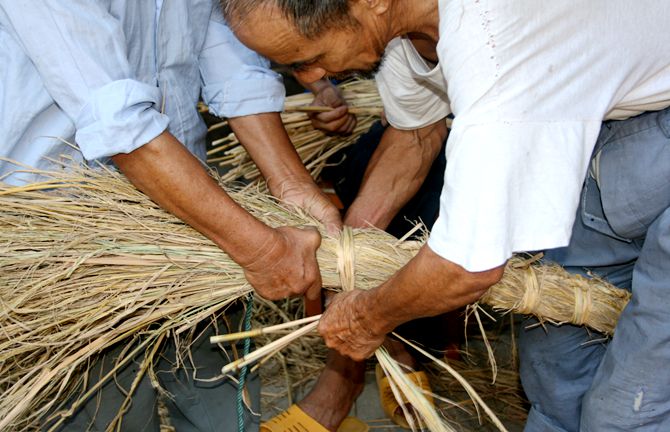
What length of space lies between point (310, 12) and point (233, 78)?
2.11ft

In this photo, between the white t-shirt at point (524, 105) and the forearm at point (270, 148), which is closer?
the white t-shirt at point (524, 105)

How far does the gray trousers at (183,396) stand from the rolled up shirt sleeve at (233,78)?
64 centimetres

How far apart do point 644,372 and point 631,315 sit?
4.6 inches

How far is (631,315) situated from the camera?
1.47 metres

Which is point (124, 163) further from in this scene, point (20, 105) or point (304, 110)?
point (304, 110)

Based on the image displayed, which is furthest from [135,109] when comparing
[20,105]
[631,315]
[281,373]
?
[281,373]

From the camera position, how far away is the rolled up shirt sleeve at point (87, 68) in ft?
4.40

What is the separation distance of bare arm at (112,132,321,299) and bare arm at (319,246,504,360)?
129mm

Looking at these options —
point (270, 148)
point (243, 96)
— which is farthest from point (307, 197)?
Result: point (243, 96)

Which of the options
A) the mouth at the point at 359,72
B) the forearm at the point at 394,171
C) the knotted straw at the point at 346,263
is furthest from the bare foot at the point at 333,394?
the mouth at the point at 359,72

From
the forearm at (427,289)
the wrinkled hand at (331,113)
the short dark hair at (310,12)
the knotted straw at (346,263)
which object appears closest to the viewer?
the forearm at (427,289)

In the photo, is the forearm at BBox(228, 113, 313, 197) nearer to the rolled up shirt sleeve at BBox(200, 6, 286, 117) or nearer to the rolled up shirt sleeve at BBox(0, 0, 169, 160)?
the rolled up shirt sleeve at BBox(200, 6, 286, 117)

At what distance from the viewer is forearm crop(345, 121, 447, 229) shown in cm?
214

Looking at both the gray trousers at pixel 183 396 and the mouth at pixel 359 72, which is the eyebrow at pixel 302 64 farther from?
the gray trousers at pixel 183 396
